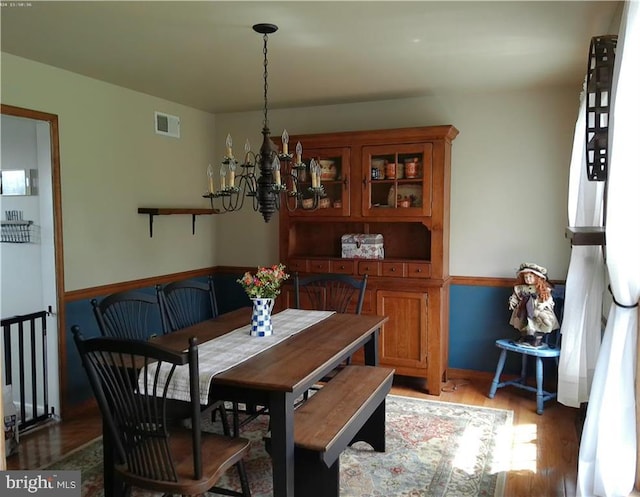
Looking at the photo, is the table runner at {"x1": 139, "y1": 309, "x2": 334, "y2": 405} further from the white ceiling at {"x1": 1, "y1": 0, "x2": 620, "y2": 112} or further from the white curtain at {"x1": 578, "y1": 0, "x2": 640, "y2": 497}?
the white ceiling at {"x1": 1, "y1": 0, "x2": 620, "y2": 112}

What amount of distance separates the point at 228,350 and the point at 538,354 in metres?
2.29

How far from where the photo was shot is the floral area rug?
2.67 m

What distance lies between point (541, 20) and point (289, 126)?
2.59 meters

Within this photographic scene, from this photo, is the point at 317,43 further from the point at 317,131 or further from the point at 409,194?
the point at 317,131

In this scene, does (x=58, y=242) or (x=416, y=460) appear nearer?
(x=416, y=460)

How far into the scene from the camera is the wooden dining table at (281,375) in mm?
2033

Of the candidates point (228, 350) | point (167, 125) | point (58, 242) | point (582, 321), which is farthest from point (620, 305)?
point (167, 125)

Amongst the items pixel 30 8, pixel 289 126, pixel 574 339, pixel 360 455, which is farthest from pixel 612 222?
pixel 289 126

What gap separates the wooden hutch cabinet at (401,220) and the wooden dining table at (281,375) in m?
1.29

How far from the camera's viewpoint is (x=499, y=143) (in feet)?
13.7

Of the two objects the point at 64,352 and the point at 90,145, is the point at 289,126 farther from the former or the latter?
the point at 64,352

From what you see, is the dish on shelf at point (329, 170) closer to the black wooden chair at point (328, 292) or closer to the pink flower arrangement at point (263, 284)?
the black wooden chair at point (328, 292)

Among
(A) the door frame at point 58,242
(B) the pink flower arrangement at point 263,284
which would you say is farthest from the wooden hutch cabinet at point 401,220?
(A) the door frame at point 58,242

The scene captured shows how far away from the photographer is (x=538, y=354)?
143 inches
